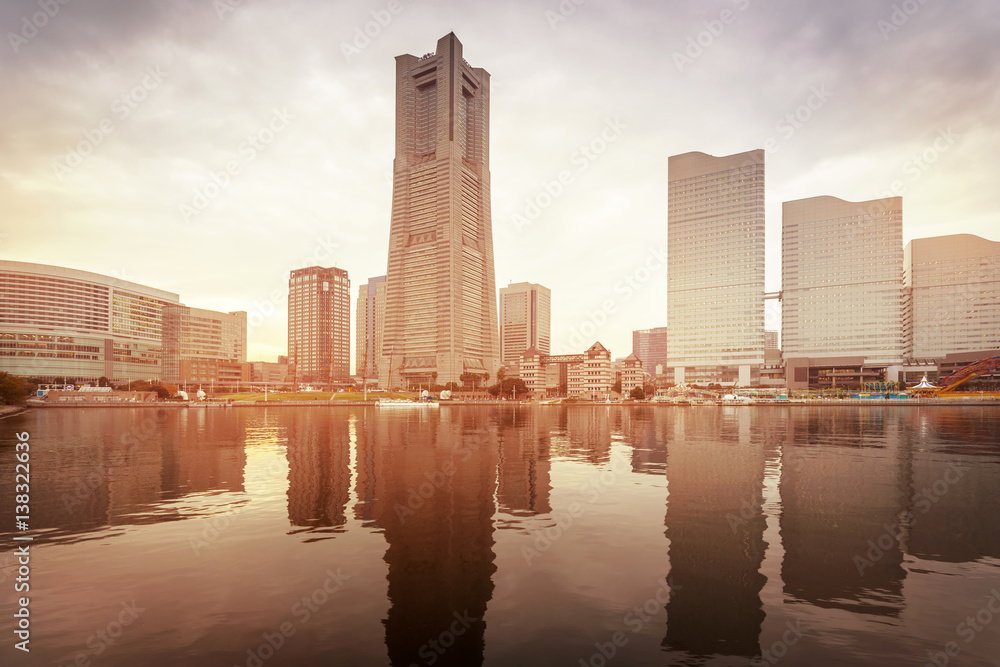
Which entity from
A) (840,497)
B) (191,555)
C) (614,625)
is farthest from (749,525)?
(191,555)

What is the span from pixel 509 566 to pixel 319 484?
2041cm

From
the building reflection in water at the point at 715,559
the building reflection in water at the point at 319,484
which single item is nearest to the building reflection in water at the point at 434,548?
the building reflection in water at the point at 319,484

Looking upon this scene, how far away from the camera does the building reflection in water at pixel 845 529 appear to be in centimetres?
1720

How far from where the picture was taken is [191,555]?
2069 centimetres

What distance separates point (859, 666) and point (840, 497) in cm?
2179

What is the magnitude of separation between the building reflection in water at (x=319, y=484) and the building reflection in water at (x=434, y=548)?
1.43 meters

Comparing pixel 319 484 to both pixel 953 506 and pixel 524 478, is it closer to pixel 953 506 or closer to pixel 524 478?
pixel 524 478

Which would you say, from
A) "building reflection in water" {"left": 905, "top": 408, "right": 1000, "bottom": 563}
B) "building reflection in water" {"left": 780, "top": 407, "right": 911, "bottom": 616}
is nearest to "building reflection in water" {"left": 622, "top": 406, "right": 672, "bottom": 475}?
"building reflection in water" {"left": 780, "top": 407, "right": 911, "bottom": 616}

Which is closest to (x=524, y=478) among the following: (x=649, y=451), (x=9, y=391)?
(x=649, y=451)

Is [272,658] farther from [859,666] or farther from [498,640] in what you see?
[859,666]

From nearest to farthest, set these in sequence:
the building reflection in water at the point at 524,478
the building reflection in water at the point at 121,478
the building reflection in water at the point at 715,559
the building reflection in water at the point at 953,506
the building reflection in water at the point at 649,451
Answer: the building reflection in water at the point at 715,559 → the building reflection in water at the point at 953,506 → the building reflection in water at the point at 121,478 → the building reflection in water at the point at 524,478 → the building reflection in water at the point at 649,451

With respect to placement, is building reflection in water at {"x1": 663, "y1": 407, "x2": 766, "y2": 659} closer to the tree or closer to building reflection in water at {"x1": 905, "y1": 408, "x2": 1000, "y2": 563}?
building reflection in water at {"x1": 905, "y1": 408, "x2": 1000, "y2": 563}

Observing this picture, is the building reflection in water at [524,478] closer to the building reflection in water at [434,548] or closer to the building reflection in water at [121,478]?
the building reflection in water at [434,548]

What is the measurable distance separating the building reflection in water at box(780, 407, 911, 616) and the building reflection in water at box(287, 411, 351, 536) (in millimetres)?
20921
